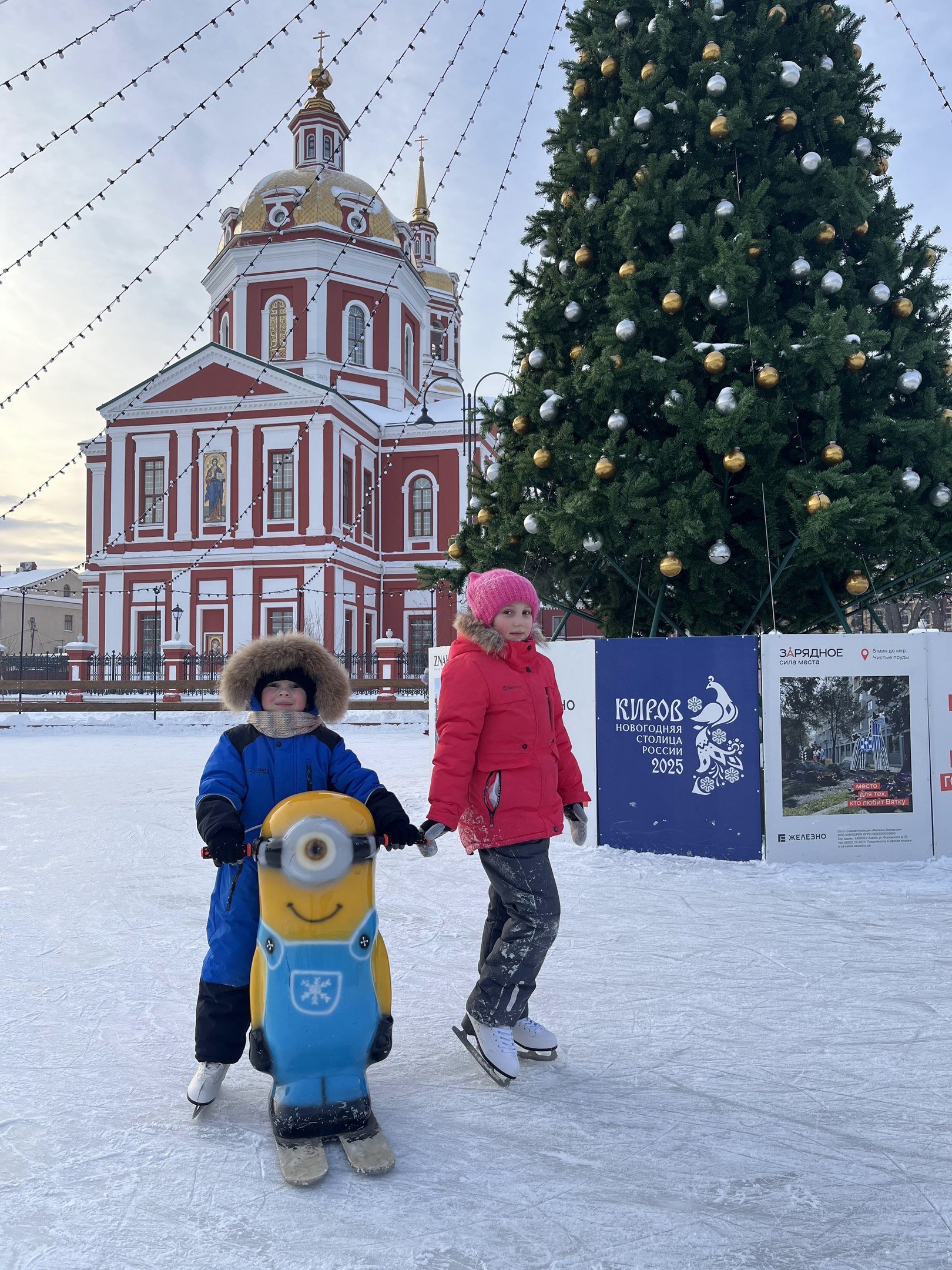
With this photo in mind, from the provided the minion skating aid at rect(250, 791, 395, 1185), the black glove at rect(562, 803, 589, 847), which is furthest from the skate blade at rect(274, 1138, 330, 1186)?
the black glove at rect(562, 803, 589, 847)

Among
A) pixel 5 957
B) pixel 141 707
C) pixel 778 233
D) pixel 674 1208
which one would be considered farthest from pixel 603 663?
pixel 141 707

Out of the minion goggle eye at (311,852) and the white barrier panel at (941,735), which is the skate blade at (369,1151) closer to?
the minion goggle eye at (311,852)

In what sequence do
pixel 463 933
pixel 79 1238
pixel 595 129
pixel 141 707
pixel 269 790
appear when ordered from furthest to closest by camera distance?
pixel 141 707 < pixel 595 129 < pixel 463 933 < pixel 269 790 < pixel 79 1238

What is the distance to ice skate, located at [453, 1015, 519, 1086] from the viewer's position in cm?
285

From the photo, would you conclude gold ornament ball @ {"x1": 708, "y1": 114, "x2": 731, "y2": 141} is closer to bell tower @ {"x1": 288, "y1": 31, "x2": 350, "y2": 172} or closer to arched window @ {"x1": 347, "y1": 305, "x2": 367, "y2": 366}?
arched window @ {"x1": 347, "y1": 305, "x2": 367, "y2": 366}

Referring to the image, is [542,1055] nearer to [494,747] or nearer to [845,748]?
[494,747]

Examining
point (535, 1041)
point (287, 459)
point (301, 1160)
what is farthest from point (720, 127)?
point (287, 459)

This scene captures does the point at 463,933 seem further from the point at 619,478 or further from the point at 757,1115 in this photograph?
the point at 619,478

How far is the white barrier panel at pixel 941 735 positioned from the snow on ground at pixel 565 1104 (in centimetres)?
75

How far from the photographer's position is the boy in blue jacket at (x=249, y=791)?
2.60 meters

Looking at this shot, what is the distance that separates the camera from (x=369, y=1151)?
2.34m

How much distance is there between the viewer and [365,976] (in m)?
2.47

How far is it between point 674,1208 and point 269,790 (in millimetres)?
1439

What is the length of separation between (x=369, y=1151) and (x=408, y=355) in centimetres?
3745
